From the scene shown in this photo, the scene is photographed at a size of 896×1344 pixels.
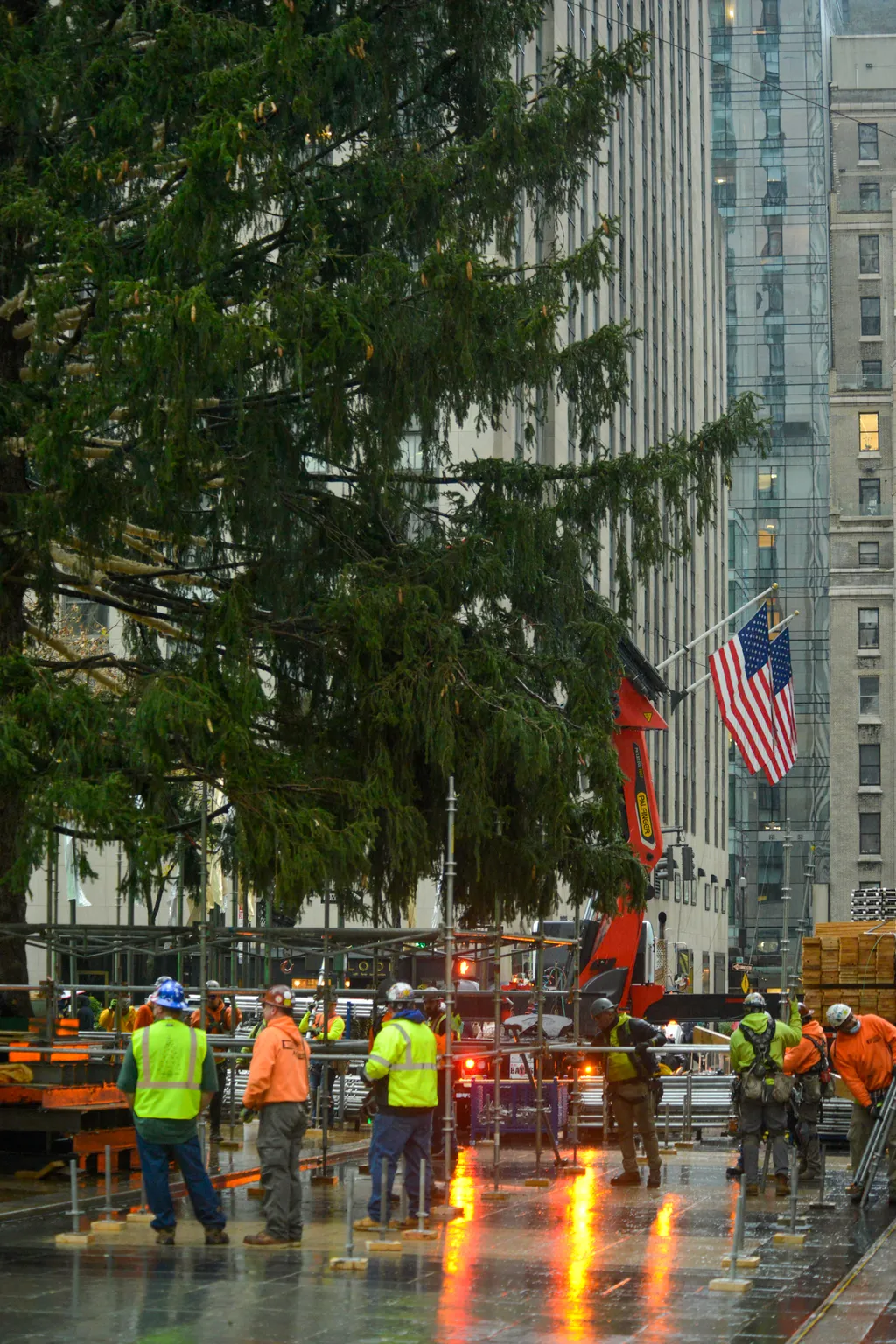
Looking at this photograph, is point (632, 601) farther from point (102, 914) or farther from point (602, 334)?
point (102, 914)

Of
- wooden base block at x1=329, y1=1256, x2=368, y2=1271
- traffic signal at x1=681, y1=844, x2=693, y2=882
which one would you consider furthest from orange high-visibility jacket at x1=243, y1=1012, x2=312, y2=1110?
traffic signal at x1=681, y1=844, x2=693, y2=882

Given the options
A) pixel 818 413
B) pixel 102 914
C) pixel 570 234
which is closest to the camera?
pixel 102 914

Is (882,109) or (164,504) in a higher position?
(882,109)

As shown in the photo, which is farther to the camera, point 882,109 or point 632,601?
point 882,109

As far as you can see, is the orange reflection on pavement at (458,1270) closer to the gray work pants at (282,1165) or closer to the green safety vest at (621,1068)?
the gray work pants at (282,1165)

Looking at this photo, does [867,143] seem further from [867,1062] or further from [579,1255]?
[579,1255]

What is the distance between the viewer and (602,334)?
20438 mm

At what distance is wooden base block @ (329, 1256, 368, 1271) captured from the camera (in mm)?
13000

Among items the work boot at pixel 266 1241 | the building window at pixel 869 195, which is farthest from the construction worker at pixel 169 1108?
the building window at pixel 869 195

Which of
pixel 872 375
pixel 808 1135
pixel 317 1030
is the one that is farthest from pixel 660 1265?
pixel 872 375

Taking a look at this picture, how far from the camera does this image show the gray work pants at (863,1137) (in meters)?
18.3

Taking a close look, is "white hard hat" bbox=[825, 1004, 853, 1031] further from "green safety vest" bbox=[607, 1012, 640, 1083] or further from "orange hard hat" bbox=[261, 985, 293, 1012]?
"orange hard hat" bbox=[261, 985, 293, 1012]

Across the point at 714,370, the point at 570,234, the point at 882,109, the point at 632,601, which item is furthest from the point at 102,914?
the point at 882,109

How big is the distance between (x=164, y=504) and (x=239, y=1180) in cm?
657
